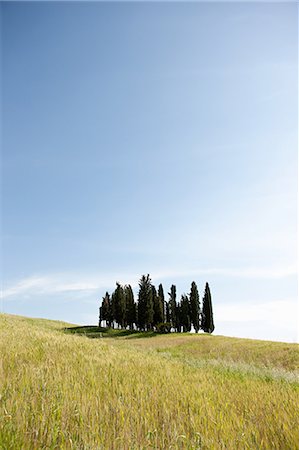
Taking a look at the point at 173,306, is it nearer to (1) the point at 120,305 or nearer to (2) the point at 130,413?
(1) the point at 120,305

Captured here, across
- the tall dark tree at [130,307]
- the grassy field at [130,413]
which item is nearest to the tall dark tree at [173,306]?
the tall dark tree at [130,307]

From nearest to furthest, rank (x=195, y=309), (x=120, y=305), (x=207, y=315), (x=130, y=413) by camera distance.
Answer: (x=130, y=413)
(x=207, y=315)
(x=195, y=309)
(x=120, y=305)

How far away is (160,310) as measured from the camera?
2518 inches

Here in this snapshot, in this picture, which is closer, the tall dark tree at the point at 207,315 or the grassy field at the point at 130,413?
the grassy field at the point at 130,413

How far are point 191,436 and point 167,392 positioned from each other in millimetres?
1419

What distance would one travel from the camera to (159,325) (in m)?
62.3

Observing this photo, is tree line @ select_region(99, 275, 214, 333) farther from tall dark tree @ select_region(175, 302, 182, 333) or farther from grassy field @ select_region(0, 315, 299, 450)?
→ grassy field @ select_region(0, 315, 299, 450)

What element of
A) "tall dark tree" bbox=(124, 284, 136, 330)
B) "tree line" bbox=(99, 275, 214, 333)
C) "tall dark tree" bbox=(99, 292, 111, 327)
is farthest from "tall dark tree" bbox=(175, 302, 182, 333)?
"tall dark tree" bbox=(99, 292, 111, 327)

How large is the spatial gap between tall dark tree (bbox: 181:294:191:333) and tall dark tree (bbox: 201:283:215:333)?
279 centimetres

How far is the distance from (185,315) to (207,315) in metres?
4.89

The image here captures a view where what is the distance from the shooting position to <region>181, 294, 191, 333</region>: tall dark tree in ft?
207

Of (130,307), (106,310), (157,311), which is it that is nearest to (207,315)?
(157,311)

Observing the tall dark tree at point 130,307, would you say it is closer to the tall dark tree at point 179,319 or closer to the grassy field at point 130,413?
the tall dark tree at point 179,319

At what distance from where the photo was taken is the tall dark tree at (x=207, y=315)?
200ft
